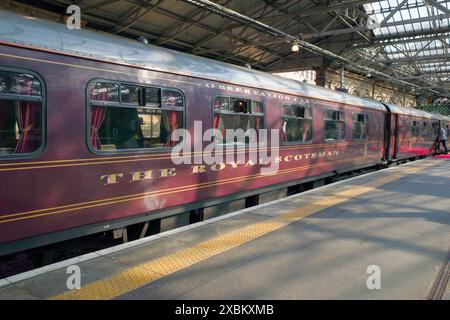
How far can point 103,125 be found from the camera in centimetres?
467

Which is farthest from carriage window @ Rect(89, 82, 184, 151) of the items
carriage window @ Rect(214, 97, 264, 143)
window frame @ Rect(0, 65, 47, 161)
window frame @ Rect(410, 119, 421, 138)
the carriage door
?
window frame @ Rect(410, 119, 421, 138)

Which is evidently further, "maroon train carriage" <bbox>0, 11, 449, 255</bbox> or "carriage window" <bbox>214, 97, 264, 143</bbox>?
"carriage window" <bbox>214, 97, 264, 143</bbox>

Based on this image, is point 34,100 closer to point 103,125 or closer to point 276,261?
point 103,125

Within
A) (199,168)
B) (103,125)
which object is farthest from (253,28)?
(103,125)

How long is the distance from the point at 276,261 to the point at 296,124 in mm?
5113

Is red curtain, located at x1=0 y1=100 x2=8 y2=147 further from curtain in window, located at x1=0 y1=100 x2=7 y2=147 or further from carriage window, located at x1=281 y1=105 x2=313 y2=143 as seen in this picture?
carriage window, located at x1=281 y1=105 x2=313 y2=143

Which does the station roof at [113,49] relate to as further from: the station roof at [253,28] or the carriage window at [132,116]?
the station roof at [253,28]

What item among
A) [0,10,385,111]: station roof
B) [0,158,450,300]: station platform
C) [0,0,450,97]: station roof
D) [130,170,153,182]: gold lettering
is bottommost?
[0,158,450,300]: station platform

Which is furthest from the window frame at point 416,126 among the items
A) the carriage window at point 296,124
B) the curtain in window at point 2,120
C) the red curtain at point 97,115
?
the curtain in window at point 2,120

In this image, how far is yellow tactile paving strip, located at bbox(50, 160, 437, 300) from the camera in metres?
3.38

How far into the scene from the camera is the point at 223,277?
12.3ft

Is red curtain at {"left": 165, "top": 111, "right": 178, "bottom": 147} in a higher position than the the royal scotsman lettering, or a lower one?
higher

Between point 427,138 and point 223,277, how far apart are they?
20.5 meters
